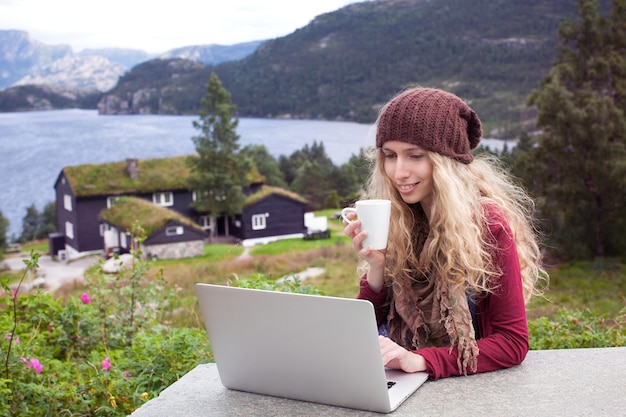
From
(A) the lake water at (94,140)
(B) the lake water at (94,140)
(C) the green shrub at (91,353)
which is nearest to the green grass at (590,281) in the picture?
(C) the green shrub at (91,353)

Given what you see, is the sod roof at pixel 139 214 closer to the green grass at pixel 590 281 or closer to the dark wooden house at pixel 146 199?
the dark wooden house at pixel 146 199

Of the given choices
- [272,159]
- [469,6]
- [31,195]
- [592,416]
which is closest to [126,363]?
[592,416]

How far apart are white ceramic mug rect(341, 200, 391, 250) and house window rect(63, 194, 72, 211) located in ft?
66.4

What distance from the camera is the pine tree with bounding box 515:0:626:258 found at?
11.9 metres

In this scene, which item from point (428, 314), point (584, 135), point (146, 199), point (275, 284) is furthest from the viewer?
point (146, 199)

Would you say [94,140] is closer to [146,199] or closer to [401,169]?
[146,199]

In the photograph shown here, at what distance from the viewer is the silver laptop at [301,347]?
1.06 meters

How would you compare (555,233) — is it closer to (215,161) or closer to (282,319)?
(215,161)

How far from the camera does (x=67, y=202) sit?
20.7 m

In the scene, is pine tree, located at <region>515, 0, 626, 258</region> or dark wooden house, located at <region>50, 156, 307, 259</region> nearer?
pine tree, located at <region>515, 0, 626, 258</region>

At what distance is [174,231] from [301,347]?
18147 millimetres

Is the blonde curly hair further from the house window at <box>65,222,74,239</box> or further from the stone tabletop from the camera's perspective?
the house window at <box>65,222,74,239</box>

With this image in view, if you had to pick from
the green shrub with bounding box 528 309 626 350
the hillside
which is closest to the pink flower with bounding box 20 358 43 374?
the green shrub with bounding box 528 309 626 350

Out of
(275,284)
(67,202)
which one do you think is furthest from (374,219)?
(67,202)
